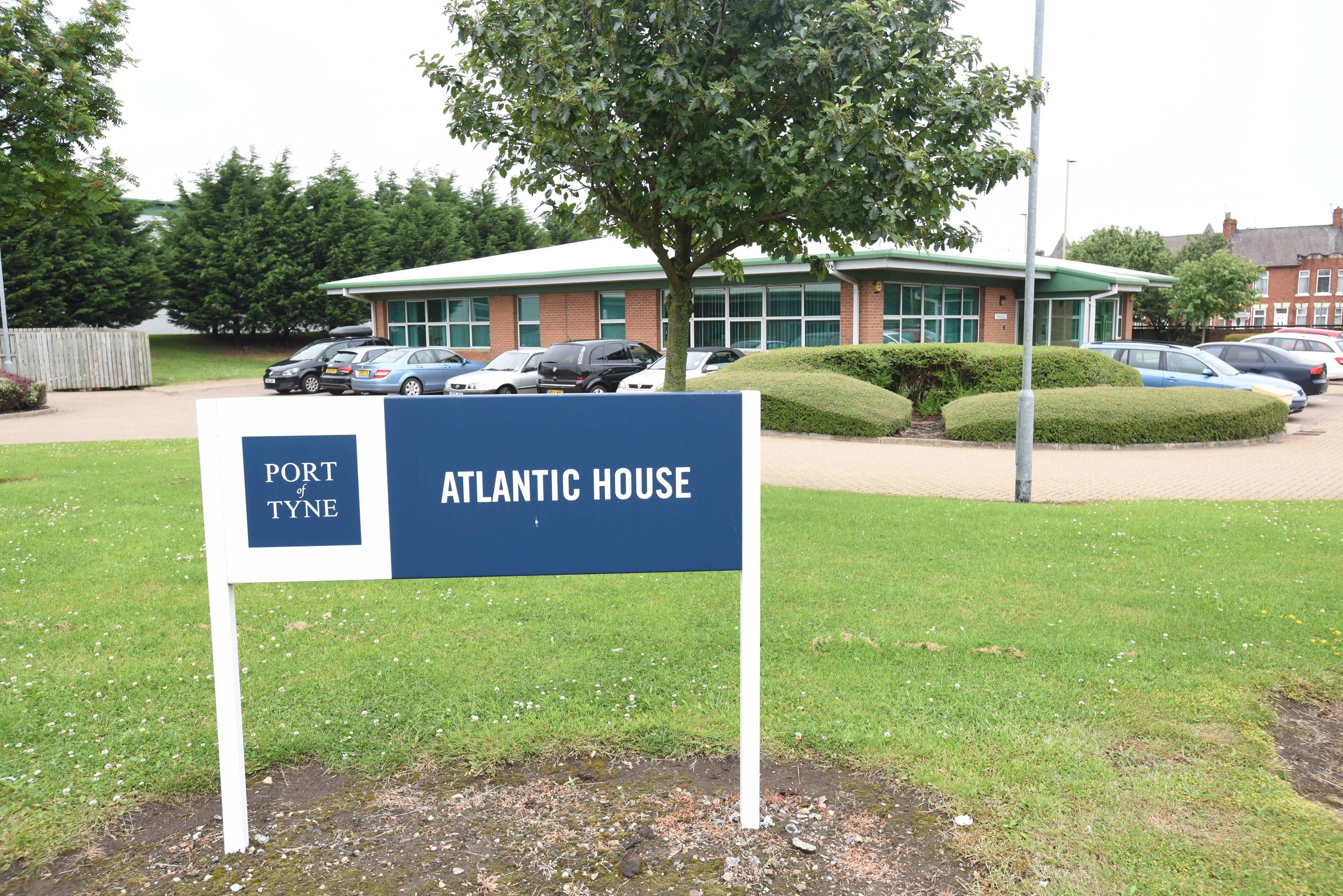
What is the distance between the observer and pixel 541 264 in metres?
32.0

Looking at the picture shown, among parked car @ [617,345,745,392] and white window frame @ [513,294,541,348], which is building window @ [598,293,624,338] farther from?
parked car @ [617,345,745,392]

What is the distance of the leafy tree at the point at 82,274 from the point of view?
1326 inches

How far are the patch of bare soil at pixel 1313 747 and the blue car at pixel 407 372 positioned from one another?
72.1ft

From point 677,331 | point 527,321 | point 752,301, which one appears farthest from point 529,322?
point 677,331

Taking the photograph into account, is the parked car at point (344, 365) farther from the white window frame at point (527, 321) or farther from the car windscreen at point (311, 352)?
the white window frame at point (527, 321)

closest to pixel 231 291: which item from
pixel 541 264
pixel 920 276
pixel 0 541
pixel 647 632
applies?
pixel 541 264

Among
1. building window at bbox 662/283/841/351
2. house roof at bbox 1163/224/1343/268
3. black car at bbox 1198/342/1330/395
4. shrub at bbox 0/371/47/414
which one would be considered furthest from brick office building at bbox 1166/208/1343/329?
shrub at bbox 0/371/47/414

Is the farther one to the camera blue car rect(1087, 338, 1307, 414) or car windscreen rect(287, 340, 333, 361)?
car windscreen rect(287, 340, 333, 361)

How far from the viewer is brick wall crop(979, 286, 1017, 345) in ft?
98.1

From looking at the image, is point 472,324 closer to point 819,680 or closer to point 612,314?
point 612,314

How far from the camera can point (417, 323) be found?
35.2 m

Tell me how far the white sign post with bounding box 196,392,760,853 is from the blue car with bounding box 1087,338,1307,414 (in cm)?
1865

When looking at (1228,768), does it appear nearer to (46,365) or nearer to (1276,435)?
(1276,435)

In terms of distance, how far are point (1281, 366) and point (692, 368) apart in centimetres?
1397
